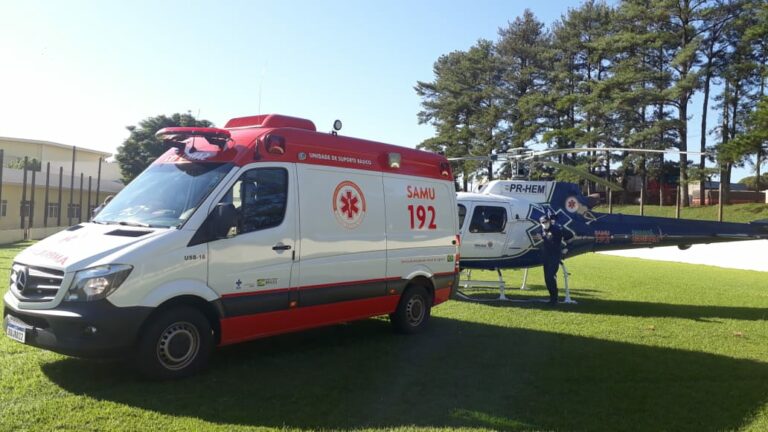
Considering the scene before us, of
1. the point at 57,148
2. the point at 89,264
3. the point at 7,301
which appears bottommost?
the point at 7,301

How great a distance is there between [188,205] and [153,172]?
111 centimetres

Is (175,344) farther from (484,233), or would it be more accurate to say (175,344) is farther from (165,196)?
(484,233)

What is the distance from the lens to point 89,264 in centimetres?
561

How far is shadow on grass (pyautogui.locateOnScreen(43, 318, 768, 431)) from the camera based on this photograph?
5.30 m


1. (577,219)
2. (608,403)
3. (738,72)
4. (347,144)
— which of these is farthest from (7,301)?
(738,72)

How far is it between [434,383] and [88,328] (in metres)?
3.32

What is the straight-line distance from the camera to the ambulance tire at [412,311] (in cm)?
891

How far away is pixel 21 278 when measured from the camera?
6055 millimetres

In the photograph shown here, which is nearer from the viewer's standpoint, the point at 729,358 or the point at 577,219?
the point at 729,358

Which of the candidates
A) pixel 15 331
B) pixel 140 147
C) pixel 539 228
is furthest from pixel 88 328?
pixel 140 147

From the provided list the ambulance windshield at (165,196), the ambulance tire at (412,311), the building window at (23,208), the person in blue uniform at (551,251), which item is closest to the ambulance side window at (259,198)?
the ambulance windshield at (165,196)

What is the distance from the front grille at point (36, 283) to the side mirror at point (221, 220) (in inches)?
54.9

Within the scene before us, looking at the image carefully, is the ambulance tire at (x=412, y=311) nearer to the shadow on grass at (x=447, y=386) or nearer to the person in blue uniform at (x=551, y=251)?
the shadow on grass at (x=447, y=386)

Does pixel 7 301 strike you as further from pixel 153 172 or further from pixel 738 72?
pixel 738 72
